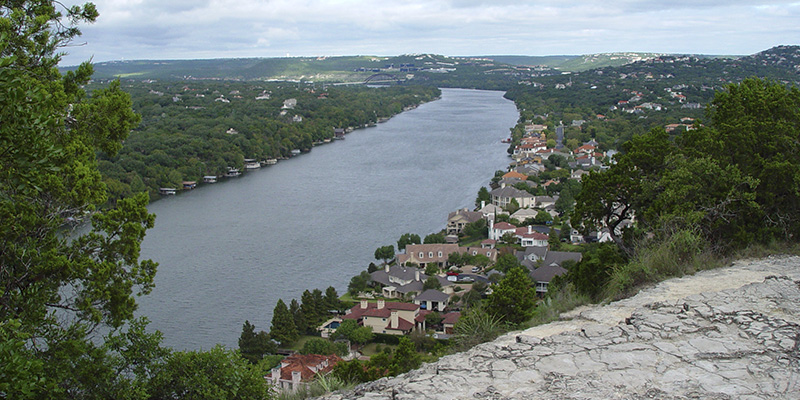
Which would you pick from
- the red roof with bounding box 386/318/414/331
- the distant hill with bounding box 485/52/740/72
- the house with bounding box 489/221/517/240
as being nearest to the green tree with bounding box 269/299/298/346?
the red roof with bounding box 386/318/414/331

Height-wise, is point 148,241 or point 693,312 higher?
point 693,312

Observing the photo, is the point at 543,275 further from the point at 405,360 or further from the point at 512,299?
the point at 405,360

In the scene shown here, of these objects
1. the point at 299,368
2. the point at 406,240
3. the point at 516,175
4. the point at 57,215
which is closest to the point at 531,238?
the point at 406,240

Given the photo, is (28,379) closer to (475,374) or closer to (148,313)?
(475,374)

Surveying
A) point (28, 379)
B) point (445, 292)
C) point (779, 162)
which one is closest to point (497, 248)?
point (445, 292)

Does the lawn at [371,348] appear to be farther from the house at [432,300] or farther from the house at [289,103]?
the house at [289,103]

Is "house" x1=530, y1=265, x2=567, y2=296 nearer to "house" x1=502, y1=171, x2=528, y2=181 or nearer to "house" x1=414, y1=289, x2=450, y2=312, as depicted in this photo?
"house" x1=414, y1=289, x2=450, y2=312
